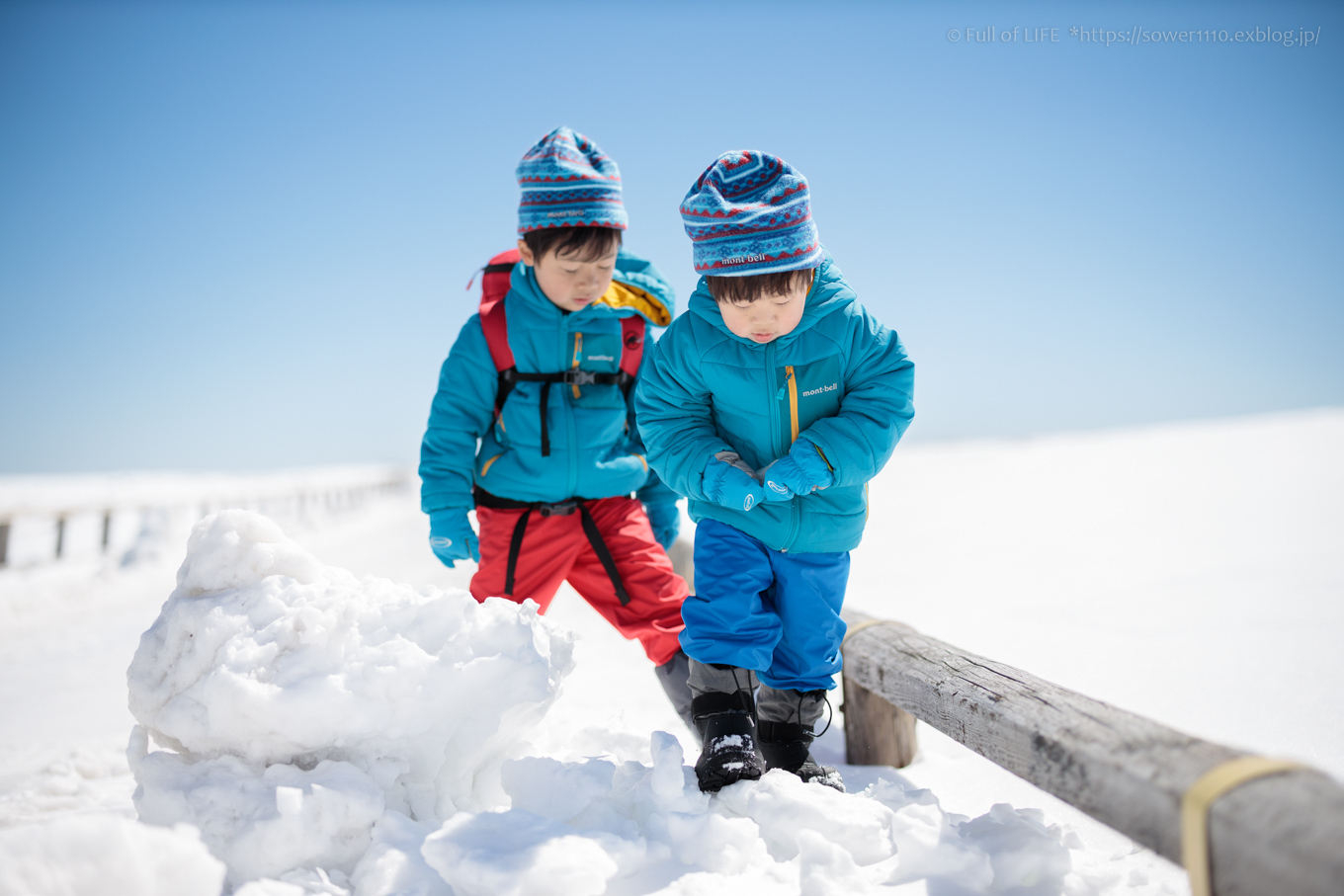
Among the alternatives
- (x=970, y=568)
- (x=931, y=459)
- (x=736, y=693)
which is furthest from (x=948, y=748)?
(x=931, y=459)

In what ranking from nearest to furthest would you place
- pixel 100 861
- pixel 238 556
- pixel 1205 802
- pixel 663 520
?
1. pixel 1205 802
2. pixel 100 861
3. pixel 238 556
4. pixel 663 520

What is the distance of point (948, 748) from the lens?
8.12 ft

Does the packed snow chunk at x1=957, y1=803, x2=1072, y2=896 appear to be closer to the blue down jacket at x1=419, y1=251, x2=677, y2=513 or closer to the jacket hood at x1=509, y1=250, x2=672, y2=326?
the blue down jacket at x1=419, y1=251, x2=677, y2=513

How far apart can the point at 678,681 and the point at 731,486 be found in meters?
0.76

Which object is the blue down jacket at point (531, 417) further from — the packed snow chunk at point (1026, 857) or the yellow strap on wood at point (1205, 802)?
the yellow strap on wood at point (1205, 802)

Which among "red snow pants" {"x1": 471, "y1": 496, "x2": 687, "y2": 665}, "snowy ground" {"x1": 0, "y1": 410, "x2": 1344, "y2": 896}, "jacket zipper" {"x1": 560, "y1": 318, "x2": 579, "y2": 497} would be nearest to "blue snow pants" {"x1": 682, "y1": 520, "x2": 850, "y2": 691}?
"snowy ground" {"x1": 0, "y1": 410, "x2": 1344, "y2": 896}

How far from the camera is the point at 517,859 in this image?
Answer: 4.37 feet

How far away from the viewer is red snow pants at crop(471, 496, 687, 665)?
8.25ft

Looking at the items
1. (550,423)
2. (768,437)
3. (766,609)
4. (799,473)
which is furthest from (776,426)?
(550,423)

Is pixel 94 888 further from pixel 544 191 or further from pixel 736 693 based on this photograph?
pixel 544 191

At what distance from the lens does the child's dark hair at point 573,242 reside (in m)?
2.52

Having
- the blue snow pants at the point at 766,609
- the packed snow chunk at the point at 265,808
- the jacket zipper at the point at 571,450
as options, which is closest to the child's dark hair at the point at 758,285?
the blue snow pants at the point at 766,609

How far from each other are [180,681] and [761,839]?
1.26 meters

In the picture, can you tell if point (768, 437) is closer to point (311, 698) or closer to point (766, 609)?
point (766, 609)
